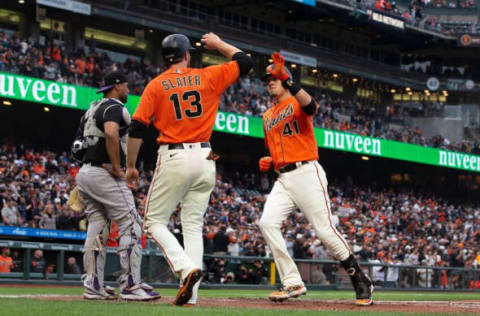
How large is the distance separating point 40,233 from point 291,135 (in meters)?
11.0

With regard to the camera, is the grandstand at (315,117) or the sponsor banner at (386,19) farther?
the sponsor banner at (386,19)

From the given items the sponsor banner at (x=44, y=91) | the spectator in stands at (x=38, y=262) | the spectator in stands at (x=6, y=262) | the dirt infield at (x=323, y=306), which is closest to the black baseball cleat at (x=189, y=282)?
the dirt infield at (x=323, y=306)

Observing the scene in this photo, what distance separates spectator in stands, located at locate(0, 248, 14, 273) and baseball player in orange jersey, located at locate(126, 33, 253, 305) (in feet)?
25.9

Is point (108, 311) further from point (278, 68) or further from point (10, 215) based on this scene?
point (10, 215)

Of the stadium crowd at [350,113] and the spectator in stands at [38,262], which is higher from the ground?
the stadium crowd at [350,113]

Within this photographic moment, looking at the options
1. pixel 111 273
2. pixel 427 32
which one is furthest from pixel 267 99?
pixel 111 273

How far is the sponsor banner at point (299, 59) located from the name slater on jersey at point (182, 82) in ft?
111

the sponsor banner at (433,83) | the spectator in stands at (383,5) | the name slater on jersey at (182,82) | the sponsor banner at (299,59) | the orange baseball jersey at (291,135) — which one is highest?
the spectator in stands at (383,5)

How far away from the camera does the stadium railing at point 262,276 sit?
47.7ft

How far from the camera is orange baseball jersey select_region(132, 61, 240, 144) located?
274 inches

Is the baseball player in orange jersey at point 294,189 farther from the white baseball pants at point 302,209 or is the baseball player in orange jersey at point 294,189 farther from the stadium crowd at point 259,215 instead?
the stadium crowd at point 259,215

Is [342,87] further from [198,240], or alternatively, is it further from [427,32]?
[198,240]

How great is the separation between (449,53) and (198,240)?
50.3 metres

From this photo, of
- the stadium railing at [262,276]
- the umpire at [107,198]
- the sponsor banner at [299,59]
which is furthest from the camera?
the sponsor banner at [299,59]
